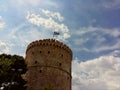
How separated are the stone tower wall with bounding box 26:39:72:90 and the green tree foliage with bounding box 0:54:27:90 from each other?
4.00 m

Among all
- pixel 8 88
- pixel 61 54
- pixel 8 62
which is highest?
pixel 61 54

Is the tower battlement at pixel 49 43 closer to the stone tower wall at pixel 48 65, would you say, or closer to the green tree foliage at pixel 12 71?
the stone tower wall at pixel 48 65

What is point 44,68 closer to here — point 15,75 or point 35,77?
point 35,77

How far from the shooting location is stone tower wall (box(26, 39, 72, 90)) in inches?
2115

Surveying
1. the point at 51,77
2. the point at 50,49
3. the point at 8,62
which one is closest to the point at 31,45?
the point at 50,49

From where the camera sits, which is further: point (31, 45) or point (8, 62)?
point (31, 45)

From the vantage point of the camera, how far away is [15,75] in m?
48.2

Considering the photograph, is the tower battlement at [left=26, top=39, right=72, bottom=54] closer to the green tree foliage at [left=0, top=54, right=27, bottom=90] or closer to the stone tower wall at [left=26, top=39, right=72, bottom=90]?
the stone tower wall at [left=26, top=39, right=72, bottom=90]

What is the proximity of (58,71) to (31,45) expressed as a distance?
23.9 ft

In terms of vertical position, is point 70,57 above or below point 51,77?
above

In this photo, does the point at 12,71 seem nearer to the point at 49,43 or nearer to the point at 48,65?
the point at 48,65

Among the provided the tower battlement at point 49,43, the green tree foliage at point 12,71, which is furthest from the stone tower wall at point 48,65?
the green tree foliage at point 12,71

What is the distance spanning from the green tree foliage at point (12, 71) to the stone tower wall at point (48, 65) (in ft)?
13.1

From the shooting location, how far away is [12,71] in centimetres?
4788
